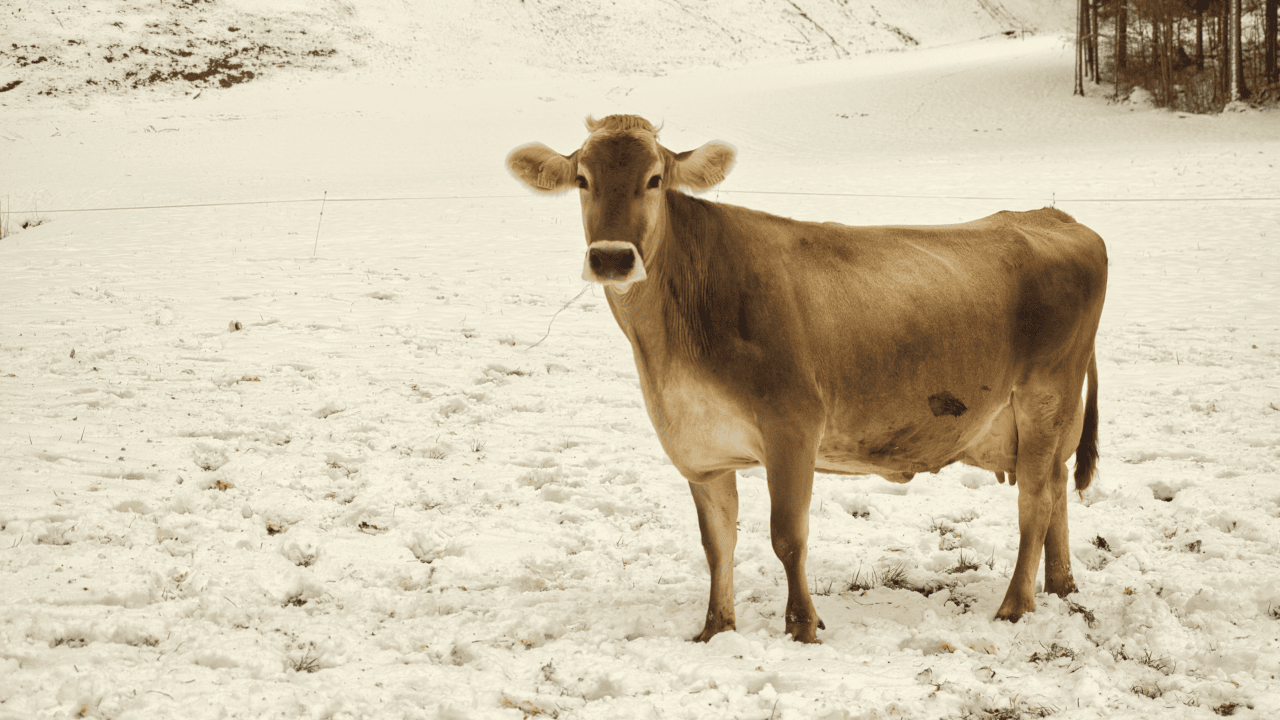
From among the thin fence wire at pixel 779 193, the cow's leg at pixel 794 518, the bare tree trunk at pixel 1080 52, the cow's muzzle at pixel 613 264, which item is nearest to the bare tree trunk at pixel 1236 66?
the bare tree trunk at pixel 1080 52

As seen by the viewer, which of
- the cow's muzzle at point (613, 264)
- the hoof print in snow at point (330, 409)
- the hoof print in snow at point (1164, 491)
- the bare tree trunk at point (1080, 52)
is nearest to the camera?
the cow's muzzle at point (613, 264)

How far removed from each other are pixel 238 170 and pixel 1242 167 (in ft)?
78.0

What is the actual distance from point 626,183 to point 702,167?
47 cm

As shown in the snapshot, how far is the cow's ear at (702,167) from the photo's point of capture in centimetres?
411

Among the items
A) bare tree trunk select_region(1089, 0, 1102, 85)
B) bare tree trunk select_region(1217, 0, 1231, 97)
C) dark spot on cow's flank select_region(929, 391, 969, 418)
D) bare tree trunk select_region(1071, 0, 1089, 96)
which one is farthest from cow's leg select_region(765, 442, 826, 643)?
bare tree trunk select_region(1089, 0, 1102, 85)

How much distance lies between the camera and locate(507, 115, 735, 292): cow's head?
11.6 feet

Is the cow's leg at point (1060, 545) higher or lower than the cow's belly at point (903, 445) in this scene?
lower

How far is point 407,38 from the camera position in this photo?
172ft

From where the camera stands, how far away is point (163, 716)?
3.35 meters

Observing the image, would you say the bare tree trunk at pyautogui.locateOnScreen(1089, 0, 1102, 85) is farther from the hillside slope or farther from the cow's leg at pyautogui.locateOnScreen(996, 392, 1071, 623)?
the cow's leg at pyautogui.locateOnScreen(996, 392, 1071, 623)

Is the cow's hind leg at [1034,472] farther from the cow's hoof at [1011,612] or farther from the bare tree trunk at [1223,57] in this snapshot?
the bare tree trunk at [1223,57]

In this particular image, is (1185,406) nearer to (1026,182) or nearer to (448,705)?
(448,705)

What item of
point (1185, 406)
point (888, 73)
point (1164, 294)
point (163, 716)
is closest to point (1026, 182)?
point (1164, 294)

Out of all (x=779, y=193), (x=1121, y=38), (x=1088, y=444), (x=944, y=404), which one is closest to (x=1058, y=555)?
(x=1088, y=444)
